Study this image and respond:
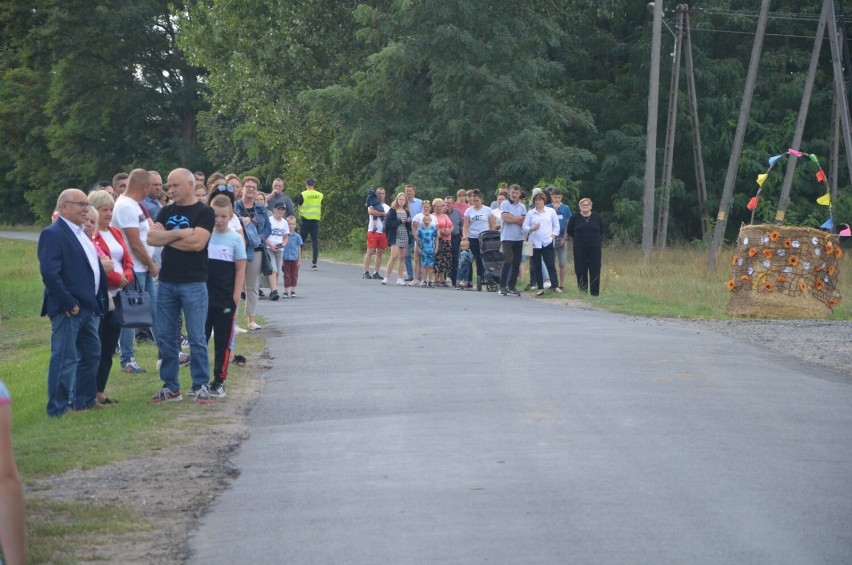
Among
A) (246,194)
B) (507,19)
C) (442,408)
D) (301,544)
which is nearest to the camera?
(301,544)

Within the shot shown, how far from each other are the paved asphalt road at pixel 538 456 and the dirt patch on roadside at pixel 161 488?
0.15 metres

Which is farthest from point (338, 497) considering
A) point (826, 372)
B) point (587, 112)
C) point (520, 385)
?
point (587, 112)

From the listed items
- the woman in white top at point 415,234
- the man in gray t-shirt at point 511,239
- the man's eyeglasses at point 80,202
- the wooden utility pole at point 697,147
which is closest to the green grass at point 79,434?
the man's eyeglasses at point 80,202

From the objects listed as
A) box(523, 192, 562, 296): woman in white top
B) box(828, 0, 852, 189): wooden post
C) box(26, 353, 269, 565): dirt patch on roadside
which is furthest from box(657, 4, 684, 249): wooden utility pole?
box(26, 353, 269, 565): dirt patch on roadside

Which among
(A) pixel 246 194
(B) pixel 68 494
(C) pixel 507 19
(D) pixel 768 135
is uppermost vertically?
(C) pixel 507 19

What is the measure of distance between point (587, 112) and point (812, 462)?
38407 mm

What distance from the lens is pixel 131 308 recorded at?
12047 mm

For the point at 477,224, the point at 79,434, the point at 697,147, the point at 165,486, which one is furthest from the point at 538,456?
the point at 697,147

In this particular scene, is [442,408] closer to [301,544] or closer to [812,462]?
[812,462]

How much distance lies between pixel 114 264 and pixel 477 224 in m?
14.7

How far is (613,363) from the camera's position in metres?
13.8

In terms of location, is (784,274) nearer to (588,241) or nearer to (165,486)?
(588,241)

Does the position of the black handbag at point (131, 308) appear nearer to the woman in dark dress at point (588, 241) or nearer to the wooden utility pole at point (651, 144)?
the woman in dark dress at point (588, 241)

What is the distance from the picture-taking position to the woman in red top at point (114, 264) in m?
11.9
